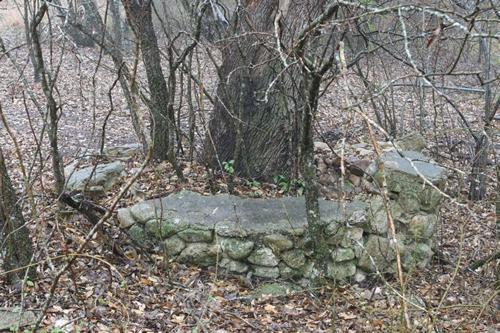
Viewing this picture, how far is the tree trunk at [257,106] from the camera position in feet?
19.5

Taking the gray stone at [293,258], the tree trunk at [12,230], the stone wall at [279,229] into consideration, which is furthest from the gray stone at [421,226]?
the tree trunk at [12,230]

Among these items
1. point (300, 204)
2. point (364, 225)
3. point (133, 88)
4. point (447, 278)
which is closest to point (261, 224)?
point (300, 204)

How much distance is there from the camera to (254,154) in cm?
620

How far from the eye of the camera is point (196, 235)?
5188 millimetres

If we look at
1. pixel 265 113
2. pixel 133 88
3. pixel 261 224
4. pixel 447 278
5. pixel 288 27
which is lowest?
pixel 447 278

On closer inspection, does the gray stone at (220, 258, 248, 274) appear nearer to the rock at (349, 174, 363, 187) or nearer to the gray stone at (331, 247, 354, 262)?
the gray stone at (331, 247, 354, 262)

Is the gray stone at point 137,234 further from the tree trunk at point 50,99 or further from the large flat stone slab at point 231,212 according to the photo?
the tree trunk at point 50,99

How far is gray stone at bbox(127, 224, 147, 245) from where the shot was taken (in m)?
5.33

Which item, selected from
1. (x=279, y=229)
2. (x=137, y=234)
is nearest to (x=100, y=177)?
(x=137, y=234)

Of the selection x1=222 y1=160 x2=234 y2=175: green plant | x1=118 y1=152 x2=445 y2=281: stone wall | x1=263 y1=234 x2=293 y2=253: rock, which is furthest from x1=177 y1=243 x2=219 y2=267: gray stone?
x1=222 y1=160 x2=234 y2=175: green plant

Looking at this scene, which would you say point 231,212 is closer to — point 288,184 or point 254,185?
point 254,185

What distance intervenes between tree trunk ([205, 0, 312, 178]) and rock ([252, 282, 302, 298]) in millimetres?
1432

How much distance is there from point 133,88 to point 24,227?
5.84ft

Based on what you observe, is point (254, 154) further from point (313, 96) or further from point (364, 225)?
point (313, 96)
